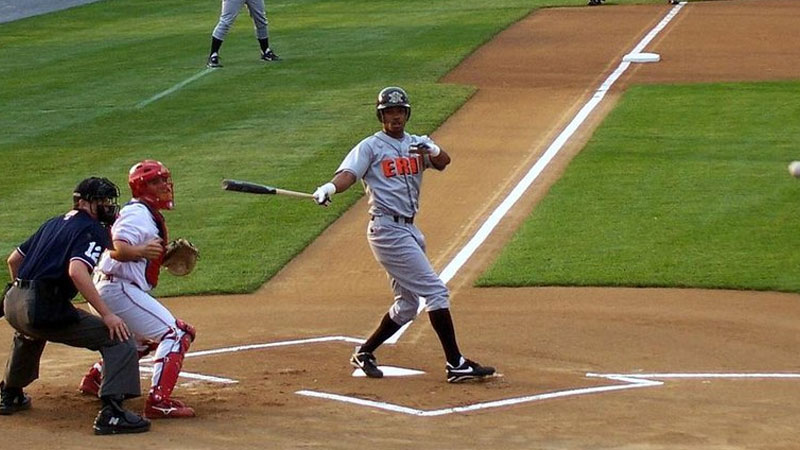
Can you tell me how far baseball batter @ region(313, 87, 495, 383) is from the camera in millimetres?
9078

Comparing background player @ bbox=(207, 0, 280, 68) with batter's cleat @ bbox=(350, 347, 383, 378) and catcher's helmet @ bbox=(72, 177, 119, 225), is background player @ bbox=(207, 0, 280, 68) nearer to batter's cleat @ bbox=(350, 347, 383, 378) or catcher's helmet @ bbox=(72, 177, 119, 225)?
batter's cleat @ bbox=(350, 347, 383, 378)

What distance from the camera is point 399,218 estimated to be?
30.2 ft

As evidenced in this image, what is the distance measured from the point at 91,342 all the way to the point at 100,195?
853 millimetres

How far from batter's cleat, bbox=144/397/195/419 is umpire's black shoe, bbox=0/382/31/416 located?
2.63 feet

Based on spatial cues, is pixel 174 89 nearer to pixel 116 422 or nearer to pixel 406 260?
pixel 406 260

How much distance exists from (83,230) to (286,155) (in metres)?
8.37

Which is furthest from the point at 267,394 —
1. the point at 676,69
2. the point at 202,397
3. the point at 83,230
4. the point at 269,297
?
the point at 676,69

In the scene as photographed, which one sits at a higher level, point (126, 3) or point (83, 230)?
point (83, 230)

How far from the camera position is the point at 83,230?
805 centimetres

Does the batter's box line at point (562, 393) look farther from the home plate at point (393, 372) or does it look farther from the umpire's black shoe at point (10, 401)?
the umpire's black shoe at point (10, 401)

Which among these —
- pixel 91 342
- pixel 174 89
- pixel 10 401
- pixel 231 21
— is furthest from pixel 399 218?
pixel 231 21

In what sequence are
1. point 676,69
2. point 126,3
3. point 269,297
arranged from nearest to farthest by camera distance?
point 269,297 → point 676,69 → point 126,3

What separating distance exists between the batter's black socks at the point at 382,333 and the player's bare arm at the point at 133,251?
1.73 meters

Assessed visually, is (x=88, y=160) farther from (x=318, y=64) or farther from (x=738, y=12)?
(x=738, y=12)
